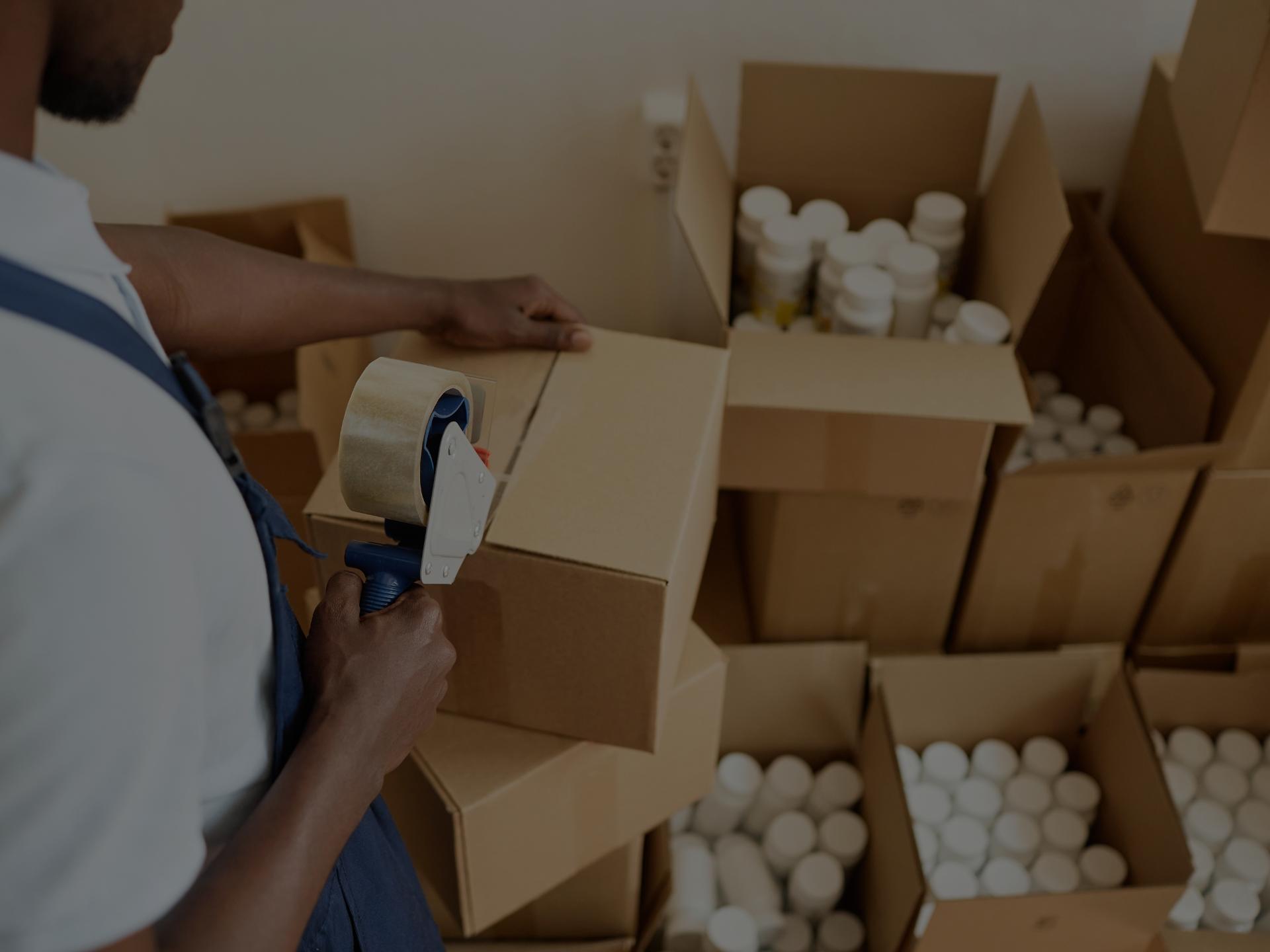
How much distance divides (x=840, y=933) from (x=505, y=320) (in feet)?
2.91

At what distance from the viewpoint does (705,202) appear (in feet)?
4.10

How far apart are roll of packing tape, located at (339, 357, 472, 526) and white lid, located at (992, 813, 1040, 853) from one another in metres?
1.06

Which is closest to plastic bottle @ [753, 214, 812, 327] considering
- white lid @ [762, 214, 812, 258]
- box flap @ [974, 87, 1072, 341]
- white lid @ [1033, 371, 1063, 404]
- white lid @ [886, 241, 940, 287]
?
white lid @ [762, 214, 812, 258]

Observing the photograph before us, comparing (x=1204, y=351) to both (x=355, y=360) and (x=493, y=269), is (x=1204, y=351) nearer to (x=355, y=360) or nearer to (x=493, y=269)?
(x=493, y=269)

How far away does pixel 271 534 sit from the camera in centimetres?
56

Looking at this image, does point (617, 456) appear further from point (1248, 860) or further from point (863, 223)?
point (1248, 860)

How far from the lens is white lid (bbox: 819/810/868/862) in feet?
4.37

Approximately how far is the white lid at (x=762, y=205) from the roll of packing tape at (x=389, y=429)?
85cm

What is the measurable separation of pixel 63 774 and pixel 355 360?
4.28 ft

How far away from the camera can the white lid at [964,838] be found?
132 centimetres

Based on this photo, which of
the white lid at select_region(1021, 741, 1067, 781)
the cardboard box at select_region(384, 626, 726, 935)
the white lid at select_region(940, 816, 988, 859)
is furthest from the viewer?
the white lid at select_region(1021, 741, 1067, 781)

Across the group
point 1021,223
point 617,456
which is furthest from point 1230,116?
point 617,456

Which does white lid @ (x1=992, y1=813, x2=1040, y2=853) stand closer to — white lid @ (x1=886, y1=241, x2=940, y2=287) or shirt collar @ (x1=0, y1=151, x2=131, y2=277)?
white lid @ (x1=886, y1=241, x2=940, y2=287)

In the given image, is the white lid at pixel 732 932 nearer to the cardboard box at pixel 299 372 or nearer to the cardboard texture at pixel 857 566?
the cardboard texture at pixel 857 566
